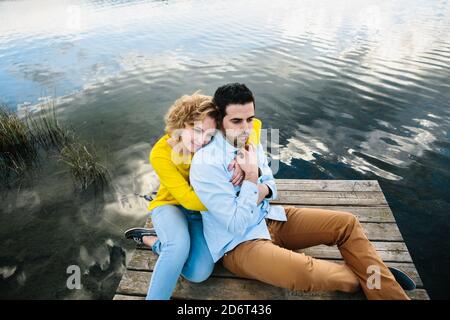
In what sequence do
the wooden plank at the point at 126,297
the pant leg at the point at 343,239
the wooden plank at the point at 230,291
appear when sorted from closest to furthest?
1. the pant leg at the point at 343,239
2. the wooden plank at the point at 230,291
3. the wooden plank at the point at 126,297

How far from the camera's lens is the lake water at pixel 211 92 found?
15.8 feet

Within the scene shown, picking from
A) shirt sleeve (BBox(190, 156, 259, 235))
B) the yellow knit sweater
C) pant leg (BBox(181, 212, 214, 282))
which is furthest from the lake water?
shirt sleeve (BBox(190, 156, 259, 235))

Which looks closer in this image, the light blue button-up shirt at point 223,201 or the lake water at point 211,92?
the light blue button-up shirt at point 223,201

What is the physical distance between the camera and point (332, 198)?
4117 millimetres

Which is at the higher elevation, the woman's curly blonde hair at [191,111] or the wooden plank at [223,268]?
the woman's curly blonde hair at [191,111]

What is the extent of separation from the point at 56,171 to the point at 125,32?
47.1ft

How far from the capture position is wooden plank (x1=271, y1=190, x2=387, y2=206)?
399 centimetres

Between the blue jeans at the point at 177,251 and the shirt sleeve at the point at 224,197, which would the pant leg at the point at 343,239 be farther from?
the blue jeans at the point at 177,251

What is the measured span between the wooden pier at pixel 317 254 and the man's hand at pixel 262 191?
0.78 meters

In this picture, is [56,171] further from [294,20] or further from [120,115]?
[294,20]

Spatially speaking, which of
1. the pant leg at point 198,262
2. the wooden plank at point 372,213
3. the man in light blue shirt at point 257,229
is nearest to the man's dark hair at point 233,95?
the man in light blue shirt at point 257,229

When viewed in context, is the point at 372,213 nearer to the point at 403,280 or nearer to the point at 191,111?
the point at 403,280

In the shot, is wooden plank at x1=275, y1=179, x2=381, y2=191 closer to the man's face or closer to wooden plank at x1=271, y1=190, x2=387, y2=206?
wooden plank at x1=271, y1=190, x2=387, y2=206
